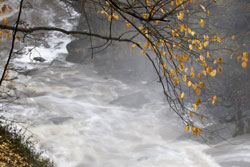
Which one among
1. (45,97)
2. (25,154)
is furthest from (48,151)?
(45,97)

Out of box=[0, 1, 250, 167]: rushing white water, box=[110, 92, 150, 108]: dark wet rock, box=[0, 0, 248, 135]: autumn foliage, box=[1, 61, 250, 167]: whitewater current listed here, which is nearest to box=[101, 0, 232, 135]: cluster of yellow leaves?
box=[0, 0, 248, 135]: autumn foliage

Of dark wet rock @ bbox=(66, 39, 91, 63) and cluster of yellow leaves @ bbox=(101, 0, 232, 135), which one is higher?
dark wet rock @ bbox=(66, 39, 91, 63)

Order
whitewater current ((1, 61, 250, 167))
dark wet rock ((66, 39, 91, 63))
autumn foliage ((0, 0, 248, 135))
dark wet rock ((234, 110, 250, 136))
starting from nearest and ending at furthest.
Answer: autumn foliage ((0, 0, 248, 135)), whitewater current ((1, 61, 250, 167)), dark wet rock ((234, 110, 250, 136)), dark wet rock ((66, 39, 91, 63))

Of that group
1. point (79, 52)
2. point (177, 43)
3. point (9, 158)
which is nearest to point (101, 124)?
point (9, 158)

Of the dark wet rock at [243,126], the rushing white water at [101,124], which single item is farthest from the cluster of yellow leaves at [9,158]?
the dark wet rock at [243,126]

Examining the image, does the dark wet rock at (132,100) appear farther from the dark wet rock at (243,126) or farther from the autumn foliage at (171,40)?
the autumn foliage at (171,40)

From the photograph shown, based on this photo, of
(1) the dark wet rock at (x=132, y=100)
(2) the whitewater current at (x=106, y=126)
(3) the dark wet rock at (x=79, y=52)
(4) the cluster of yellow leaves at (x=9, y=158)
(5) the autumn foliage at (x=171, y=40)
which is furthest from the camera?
(3) the dark wet rock at (x=79, y=52)

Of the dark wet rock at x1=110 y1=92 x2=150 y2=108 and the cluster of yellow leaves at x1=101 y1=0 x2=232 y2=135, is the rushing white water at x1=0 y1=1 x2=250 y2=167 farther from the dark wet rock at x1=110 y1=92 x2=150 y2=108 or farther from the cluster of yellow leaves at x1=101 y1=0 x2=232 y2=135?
the cluster of yellow leaves at x1=101 y1=0 x2=232 y2=135

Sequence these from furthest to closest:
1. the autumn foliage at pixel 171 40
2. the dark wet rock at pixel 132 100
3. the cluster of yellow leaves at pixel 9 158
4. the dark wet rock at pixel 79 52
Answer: the dark wet rock at pixel 79 52
the dark wet rock at pixel 132 100
the cluster of yellow leaves at pixel 9 158
the autumn foliage at pixel 171 40

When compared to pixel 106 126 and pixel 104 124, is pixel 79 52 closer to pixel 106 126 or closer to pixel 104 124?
A: pixel 104 124

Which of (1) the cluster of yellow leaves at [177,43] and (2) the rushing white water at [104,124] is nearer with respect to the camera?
(1) the cluster of yellow leaves at [177,43]

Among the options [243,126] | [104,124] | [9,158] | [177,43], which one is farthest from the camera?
[104,124]

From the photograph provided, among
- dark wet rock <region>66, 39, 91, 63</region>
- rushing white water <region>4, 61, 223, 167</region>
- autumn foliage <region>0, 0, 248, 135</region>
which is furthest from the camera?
dark wet rock <region>66, 39, 91, 63</region>

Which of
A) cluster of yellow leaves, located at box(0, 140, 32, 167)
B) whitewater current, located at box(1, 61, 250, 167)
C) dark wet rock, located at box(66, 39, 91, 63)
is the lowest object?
cluster of yellow leaves, located at box(0, 140, 32, 167)
